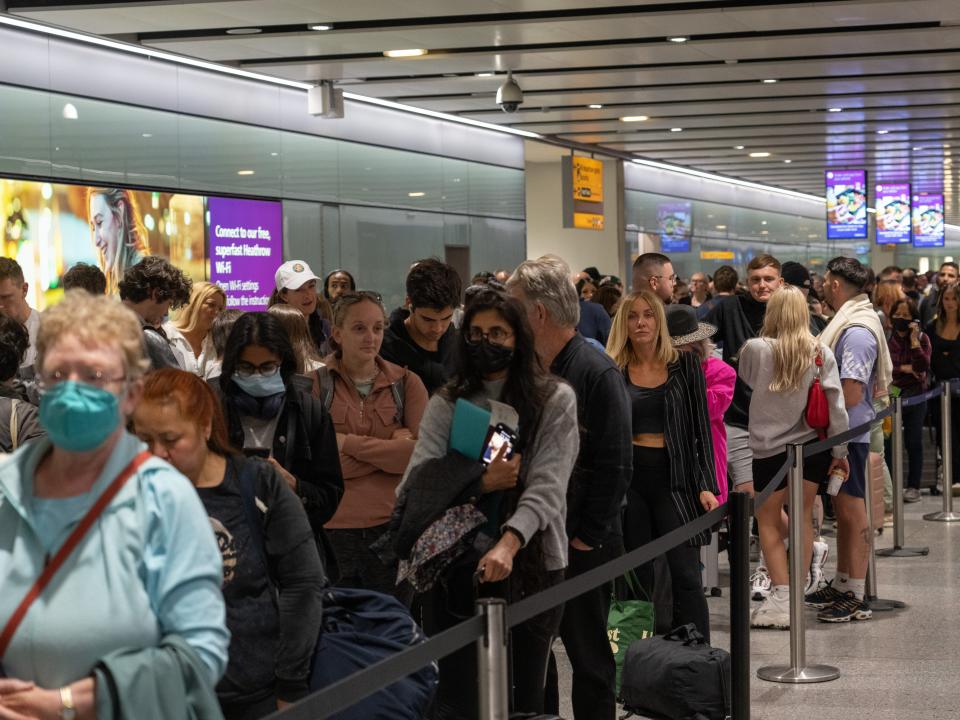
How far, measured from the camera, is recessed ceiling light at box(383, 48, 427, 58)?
14209 millimetres

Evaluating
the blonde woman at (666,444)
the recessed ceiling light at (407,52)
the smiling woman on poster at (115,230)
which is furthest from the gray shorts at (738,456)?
the recessed ceiling light at (407,52)

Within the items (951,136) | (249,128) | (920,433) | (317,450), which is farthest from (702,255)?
(317,450)

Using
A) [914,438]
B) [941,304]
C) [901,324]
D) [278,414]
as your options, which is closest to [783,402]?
[278,414]

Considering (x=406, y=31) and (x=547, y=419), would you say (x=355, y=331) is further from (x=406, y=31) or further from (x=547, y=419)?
(x=406, y=31)

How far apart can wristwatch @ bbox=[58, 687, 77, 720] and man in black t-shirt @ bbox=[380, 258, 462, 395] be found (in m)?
3.50

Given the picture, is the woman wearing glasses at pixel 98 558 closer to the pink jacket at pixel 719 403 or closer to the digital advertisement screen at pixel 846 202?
the pink jacket at pixel 719 403

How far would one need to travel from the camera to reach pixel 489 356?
3951 mm

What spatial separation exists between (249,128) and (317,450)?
12.1 m

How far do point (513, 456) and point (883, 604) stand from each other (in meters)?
4.86

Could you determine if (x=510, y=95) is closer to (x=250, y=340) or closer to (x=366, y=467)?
(x=366, y=467)

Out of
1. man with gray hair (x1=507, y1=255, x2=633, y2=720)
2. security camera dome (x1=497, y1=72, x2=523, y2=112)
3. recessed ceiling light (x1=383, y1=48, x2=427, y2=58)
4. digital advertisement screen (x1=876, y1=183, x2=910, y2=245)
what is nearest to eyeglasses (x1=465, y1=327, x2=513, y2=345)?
man with gray hair (x1=507, y1=255, x2=633, y2=720)

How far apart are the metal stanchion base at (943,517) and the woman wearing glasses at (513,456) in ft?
25.7

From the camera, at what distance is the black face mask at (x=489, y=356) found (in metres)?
3.95

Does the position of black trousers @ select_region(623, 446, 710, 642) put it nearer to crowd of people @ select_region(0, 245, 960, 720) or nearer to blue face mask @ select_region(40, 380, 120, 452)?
crowd of people @ select_region(0, 245, 960, 720)
